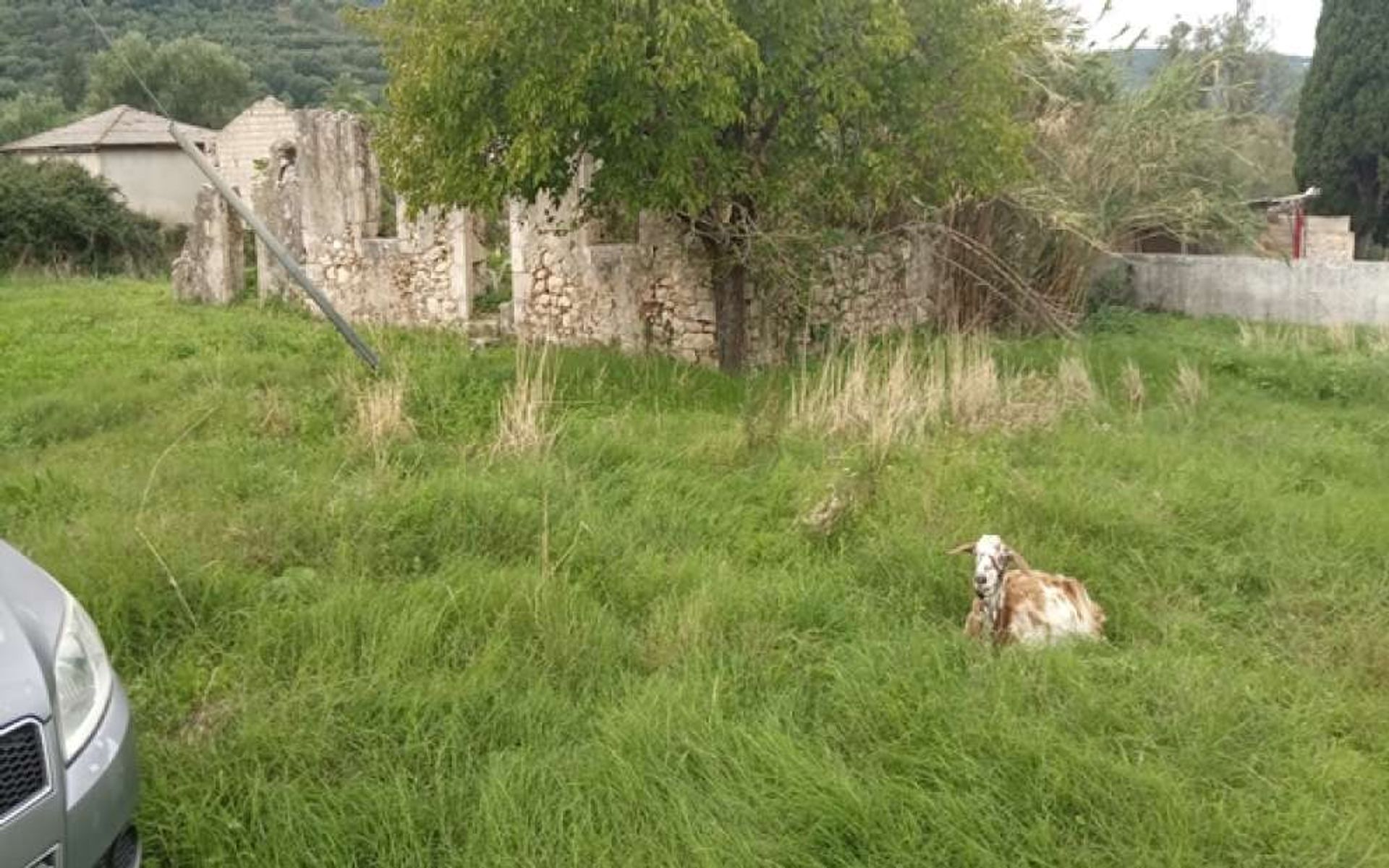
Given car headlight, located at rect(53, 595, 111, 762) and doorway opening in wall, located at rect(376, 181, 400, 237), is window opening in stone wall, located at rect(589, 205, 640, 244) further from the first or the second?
car headlight, located at rect(53, 595, 111, 762)

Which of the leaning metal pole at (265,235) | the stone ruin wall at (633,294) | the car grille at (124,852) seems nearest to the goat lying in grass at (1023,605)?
the car grille at (124,852)

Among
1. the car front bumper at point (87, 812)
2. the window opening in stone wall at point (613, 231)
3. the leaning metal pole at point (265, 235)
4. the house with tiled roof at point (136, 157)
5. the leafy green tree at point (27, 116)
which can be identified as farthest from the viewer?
the leafy green tree at point (27, 116)

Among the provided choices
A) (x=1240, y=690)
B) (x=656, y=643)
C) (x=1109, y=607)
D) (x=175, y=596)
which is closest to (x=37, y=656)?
(x=175, y=596)

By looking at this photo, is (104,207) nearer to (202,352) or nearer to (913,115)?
(202,352)

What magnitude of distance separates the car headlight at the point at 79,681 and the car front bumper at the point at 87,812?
26 mm

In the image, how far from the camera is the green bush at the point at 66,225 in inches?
884

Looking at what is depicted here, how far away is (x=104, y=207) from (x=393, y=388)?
Answer: 20815 millimetres

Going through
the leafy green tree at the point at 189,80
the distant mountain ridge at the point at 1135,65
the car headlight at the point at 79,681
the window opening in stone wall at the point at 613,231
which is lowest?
the car headlight at the point at 79,681

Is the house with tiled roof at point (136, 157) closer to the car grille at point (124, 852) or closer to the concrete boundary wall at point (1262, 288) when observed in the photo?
the concrete boundary wall at point (1262, 288)

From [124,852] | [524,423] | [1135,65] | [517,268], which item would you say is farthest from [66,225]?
[124,852]

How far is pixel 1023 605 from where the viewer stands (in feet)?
14.0

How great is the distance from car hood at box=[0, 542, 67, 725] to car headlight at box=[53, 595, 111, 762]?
0.13 ft

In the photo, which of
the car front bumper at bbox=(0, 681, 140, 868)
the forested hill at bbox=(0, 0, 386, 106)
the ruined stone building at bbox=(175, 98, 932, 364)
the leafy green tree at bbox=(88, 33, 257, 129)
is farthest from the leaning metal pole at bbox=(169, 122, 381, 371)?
the leafy green tree at bbox=(88, 33, 257, 129)

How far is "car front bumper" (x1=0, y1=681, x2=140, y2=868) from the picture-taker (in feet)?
7.75
